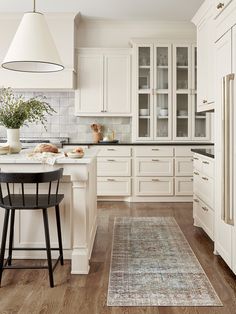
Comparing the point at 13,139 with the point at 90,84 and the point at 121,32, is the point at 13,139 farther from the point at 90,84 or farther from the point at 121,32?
the point at 121,32

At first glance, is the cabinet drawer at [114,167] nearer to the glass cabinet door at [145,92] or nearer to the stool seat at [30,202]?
the glass cabinet door at [145,92]

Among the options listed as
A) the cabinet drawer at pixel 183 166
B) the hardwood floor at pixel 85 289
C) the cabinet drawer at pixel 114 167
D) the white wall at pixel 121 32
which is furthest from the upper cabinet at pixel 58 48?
the hardwood floor at pixel 85 289

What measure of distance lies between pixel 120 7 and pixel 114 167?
7.73 feet

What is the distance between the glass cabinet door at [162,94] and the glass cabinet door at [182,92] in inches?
4.0

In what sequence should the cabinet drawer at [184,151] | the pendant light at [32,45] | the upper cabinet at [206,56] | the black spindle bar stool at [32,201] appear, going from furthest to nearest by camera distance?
the cabinet drawer at [184,151] < the upper cabinet at [206,56] < the pendant light at [32,45] < the black spindle bar stool at [32,201]

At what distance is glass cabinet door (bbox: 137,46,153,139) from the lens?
6.04m

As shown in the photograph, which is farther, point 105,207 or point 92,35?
point 92,35

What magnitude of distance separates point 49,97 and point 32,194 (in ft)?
11.7

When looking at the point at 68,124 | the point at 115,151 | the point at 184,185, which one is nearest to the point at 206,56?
the point at 115,151

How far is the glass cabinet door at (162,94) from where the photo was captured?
19.8ft

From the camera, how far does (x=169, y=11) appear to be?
5.82 meters

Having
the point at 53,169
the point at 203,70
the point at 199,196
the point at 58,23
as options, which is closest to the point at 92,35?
the point at 58,23

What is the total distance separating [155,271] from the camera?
299 cm

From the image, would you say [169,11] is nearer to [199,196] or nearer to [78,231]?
[199,196]
